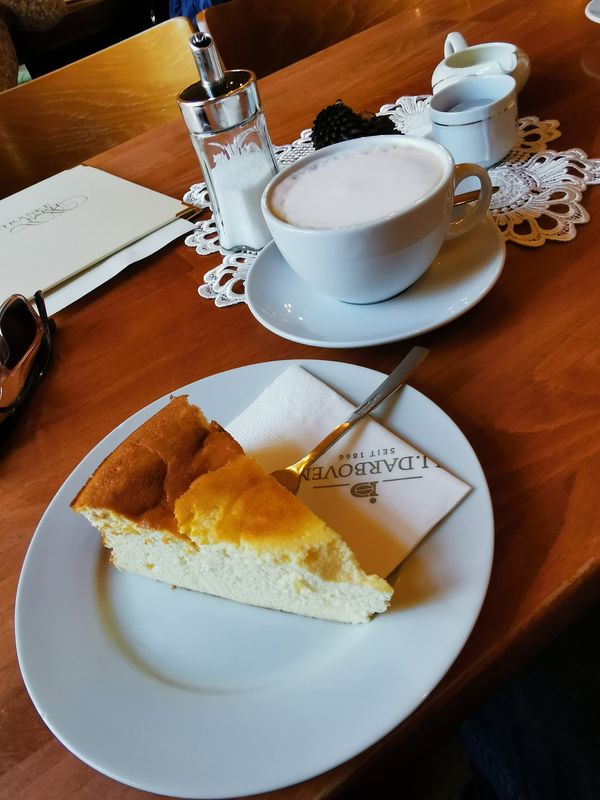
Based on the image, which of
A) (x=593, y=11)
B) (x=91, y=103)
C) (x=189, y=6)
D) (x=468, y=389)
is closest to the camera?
(x=468, y=389)

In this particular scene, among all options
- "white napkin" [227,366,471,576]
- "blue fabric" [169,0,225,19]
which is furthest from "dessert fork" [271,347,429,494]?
"blue fabric" [169,0,225,19]

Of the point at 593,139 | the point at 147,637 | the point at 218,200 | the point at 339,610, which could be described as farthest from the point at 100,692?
the point at 593,139

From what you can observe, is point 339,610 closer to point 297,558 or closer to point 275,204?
point 297,558

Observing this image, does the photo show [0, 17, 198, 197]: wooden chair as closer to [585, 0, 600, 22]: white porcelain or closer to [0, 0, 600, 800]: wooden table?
[0, 0, 600, 800]: wooden table

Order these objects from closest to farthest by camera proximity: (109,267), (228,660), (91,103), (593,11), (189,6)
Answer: (228,660)
(109,267)
(593,11)
(91,103)
(189,6)

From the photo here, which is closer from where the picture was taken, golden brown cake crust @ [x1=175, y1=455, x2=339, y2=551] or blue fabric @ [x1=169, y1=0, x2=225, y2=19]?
golden brown cake crust @ [x1=175, y1=455, x2=339, y2=551]

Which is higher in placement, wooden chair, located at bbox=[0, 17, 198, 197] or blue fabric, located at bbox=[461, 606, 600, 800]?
wooden chair, located at bbox=[0, 17, 198, 197]

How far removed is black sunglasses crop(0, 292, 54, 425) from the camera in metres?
0.63

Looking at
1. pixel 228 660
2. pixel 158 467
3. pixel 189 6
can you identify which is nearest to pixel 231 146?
pixel 158 467

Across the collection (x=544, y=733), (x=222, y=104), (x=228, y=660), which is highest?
(x=222, y=104)

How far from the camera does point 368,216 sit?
1.70 ft

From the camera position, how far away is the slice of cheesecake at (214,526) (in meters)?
0.40

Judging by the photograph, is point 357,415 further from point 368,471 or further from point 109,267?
point 109,267

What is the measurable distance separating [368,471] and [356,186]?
25 cm
